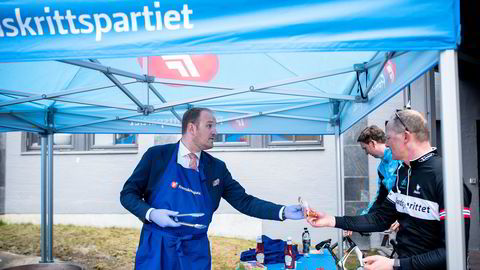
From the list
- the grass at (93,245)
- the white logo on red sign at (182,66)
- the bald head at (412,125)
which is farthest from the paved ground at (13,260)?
the bald head at (412,125)

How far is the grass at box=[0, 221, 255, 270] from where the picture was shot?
810 centimetres

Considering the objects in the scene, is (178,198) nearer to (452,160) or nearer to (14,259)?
(452,160)

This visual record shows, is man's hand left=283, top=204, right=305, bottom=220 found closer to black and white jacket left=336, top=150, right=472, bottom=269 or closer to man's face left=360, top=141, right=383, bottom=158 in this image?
black and white jacket left=336, top=150, right=472, bottom=269

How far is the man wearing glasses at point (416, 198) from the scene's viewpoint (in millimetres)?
2221

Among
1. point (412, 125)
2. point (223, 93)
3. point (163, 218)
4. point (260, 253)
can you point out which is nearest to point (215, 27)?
point (412, 125)

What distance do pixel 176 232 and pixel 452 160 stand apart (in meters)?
1.95

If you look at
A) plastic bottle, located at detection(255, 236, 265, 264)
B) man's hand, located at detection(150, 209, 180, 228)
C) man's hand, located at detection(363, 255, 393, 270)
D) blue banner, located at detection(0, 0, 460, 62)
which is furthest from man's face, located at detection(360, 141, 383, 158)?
blue banner, located at detection(0, 0, 460, 62)

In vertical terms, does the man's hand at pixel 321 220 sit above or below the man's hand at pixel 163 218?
below

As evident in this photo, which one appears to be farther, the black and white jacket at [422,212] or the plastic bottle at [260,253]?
the plastic bottle at [260,253]

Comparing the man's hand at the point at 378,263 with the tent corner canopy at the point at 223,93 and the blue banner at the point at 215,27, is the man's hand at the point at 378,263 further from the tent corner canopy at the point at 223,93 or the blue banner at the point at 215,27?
the blue banner at the point at 215,27

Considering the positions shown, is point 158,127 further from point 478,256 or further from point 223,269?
point 478,256

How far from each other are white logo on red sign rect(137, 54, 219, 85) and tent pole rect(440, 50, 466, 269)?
2813mm

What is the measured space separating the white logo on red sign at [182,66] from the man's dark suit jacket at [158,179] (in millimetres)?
1184

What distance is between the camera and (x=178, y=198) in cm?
314
